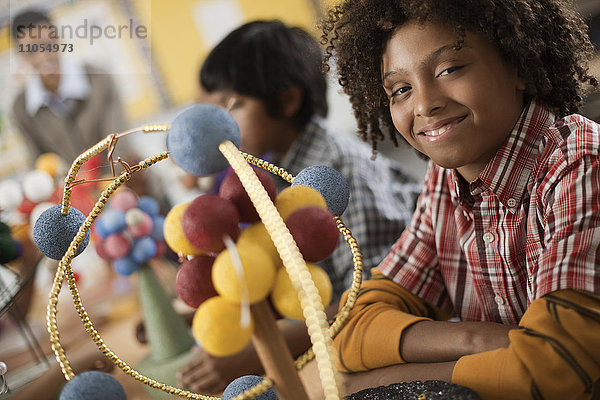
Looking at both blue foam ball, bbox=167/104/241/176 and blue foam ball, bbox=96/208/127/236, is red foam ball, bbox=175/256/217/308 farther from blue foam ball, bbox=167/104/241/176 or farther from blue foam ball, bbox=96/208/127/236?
blue foam ball, bbox=96/208/127/236

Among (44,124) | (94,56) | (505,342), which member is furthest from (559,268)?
(94,56)

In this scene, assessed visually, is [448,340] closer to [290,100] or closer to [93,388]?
[93,388]

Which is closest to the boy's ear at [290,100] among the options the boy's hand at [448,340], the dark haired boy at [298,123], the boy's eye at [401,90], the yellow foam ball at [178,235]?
the dark haired boy at [298,123]

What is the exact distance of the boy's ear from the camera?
3.72ft

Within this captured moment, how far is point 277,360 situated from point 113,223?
1.99ft

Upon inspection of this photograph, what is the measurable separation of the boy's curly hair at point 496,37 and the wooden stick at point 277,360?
12.9 inches

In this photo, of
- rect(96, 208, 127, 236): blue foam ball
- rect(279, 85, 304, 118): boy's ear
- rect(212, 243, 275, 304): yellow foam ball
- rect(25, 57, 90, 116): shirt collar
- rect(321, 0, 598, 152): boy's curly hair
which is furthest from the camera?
rect(25, 57, 90, 116): shirt collar

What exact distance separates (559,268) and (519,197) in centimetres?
12

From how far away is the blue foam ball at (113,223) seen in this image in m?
0.88

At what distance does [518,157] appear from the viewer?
21.4 inches

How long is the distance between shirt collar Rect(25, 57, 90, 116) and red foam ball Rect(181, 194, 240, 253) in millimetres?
1986

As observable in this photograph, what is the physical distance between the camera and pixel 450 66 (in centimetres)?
52

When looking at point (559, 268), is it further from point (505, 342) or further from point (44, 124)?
point (44, 124)

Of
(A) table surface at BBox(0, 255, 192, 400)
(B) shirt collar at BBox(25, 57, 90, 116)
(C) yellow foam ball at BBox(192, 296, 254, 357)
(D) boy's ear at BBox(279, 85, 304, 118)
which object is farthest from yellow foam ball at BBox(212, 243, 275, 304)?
(B) shirt collar at BBox(25, 57, 90, 116)
